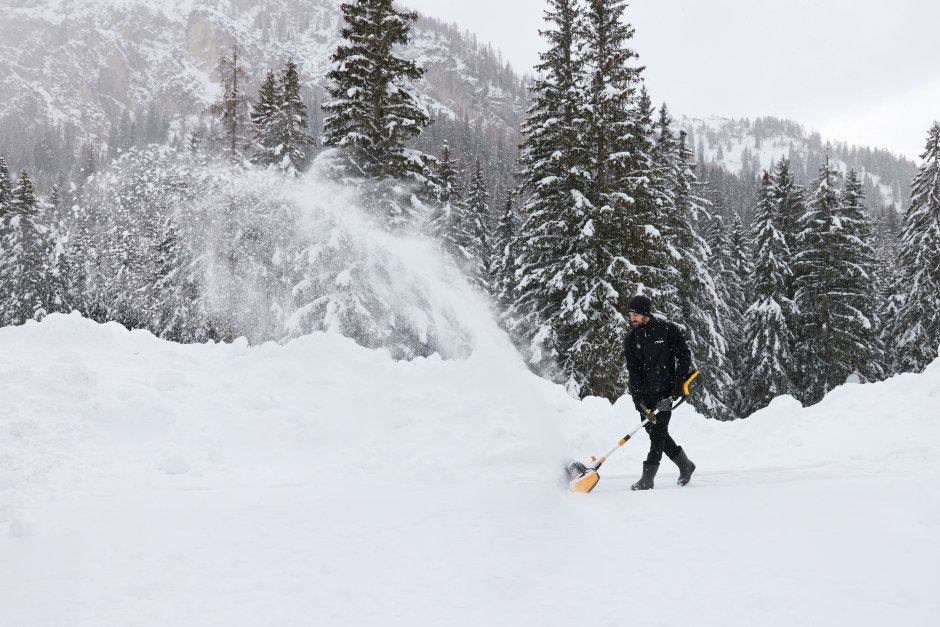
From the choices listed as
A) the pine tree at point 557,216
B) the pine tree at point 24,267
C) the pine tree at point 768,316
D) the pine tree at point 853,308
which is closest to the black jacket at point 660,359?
the pine tree at point 557,216

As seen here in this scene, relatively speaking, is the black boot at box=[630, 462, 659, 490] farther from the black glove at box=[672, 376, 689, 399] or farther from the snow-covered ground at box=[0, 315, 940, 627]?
the black glove at box=[672, 376, 689, 399]

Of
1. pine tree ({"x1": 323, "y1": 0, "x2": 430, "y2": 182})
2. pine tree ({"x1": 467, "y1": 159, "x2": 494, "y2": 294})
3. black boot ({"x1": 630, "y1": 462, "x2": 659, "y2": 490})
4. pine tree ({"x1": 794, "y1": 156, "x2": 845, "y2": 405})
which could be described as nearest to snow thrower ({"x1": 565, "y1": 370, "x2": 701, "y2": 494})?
black boot ({"x1": 630, "y1": 462, "x2": 659, "y2": 490})

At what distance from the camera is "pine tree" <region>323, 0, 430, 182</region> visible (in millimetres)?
17938

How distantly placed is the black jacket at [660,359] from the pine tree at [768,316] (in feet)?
73.8

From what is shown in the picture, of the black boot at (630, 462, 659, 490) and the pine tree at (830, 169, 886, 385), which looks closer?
the black boot at (630, 462, 659, 490)

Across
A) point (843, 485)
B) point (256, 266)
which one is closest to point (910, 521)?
point (843, 485)

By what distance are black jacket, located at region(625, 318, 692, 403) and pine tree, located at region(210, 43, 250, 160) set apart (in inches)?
1002

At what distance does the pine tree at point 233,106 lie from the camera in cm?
2934

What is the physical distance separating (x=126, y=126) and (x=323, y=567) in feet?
630

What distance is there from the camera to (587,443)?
9.67 metres

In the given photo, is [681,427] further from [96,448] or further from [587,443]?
[96,448]

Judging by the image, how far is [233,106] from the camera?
1162 inches

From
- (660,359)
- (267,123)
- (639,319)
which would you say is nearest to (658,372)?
(660,359)

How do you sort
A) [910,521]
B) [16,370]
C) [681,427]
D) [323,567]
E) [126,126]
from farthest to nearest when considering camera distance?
[126,126], [681,427], [16,370], [910,521], [323,567]
